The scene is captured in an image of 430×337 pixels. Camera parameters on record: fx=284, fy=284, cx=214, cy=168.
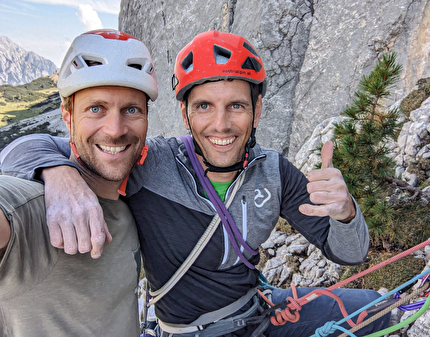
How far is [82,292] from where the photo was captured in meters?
1.75

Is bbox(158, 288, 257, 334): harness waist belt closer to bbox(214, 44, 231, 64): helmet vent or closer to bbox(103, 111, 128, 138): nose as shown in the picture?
bbox(103, 111, 128, 138): nose

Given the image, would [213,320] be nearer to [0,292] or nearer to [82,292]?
[82,292]

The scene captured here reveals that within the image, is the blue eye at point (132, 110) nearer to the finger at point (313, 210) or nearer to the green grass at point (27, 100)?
the finger at point (313, 210)

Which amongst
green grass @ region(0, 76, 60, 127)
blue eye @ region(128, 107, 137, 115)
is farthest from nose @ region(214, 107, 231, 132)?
green grass @ region(0, 76, 60, 127)

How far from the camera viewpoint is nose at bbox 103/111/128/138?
196cm

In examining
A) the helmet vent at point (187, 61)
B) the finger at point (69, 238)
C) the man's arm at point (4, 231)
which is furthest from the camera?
the helmet vent at point (187, 61)

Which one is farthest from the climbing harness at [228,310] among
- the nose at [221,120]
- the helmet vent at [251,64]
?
the helmet vent at [251,64]

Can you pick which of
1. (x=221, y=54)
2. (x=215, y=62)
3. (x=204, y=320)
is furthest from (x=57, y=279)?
(x=221, y=54)

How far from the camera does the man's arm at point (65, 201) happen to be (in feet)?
4.53

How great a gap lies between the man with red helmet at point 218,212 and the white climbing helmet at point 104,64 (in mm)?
613

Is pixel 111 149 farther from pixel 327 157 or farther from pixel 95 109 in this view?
pixel 327 157

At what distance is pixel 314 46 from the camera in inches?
531

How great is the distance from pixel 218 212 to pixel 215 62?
1465 millimetres

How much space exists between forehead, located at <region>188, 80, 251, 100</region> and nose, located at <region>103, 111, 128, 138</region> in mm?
1018
